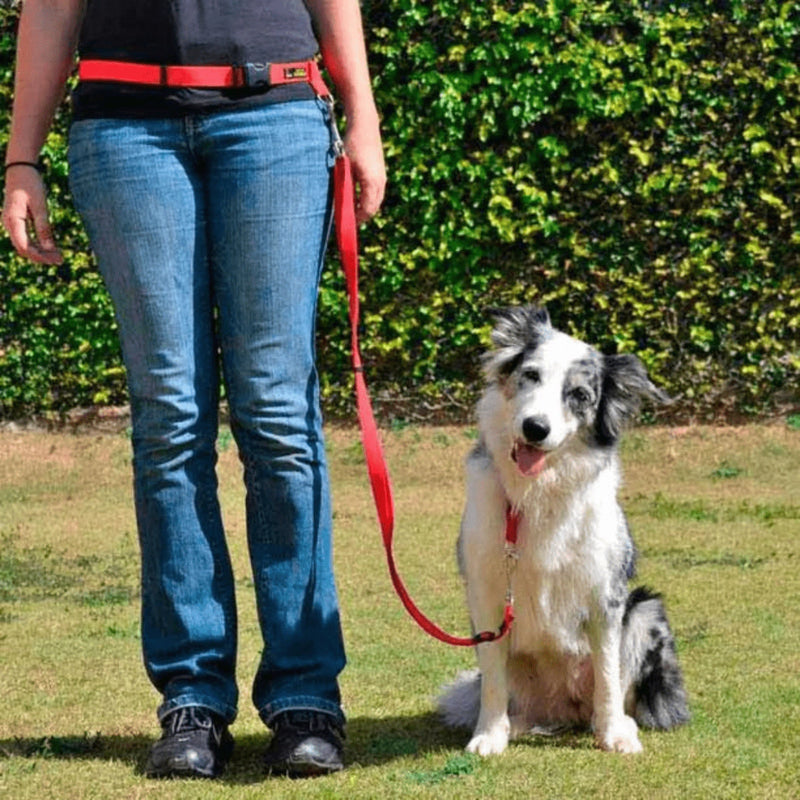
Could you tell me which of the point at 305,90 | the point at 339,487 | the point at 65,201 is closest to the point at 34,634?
the point at 305,90

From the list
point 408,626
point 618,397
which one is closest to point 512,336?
point 618,397

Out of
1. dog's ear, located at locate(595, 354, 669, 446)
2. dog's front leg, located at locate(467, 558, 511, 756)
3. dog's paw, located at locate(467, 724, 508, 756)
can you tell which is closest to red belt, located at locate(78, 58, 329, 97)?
dog's ear, located at locate(595, 354, 669, 446)

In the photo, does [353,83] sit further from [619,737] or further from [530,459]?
[619,737]

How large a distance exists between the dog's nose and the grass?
2.61 feet

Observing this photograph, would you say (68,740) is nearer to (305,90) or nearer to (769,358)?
(305,90)

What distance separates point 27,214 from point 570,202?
6.40 metres

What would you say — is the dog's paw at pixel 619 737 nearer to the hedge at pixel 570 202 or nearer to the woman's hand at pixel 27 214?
the woman's hand at pixel 27 214

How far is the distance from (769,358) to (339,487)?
283cm

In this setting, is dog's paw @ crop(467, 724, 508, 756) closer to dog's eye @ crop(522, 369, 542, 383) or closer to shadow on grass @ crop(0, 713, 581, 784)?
shadow on grass @ crop(0, 713, 581, 784)

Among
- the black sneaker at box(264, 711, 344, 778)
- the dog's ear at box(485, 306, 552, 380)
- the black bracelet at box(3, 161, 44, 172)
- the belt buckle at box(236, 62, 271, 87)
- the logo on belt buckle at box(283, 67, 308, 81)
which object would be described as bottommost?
the black sneaker at box(264, 711, 344, 778)

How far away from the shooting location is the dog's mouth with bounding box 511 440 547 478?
4137 millimetres

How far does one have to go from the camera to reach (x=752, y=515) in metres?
8.09

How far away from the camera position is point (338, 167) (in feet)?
12.3

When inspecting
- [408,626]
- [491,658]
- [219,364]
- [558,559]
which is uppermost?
[219,364]
